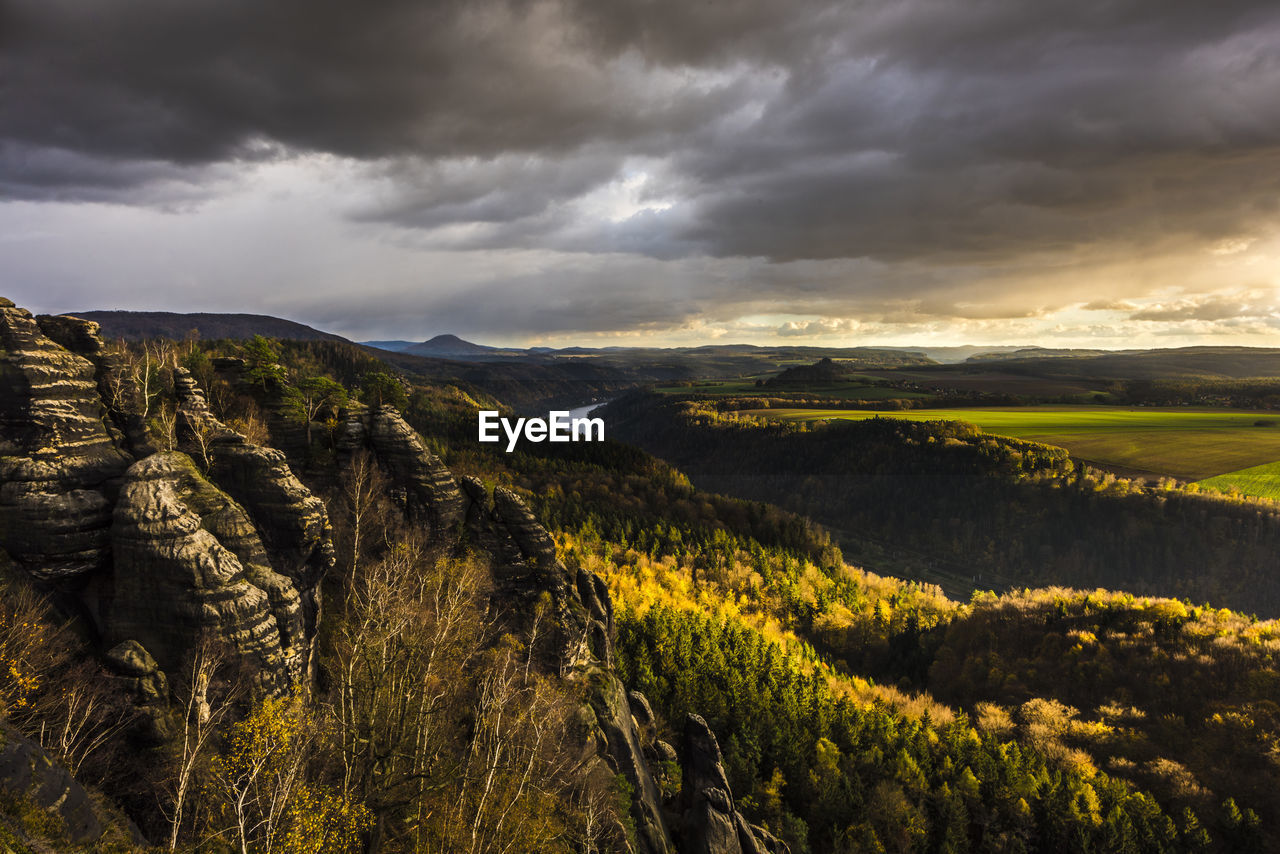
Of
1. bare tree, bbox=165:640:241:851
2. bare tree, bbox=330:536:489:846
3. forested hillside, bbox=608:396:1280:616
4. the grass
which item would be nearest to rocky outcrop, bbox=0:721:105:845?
bare tree, bbox=165:640:241:851

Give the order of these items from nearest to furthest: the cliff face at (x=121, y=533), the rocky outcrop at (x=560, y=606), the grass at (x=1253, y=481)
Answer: the cliff face at (x=121, y=533)
the rocky outcrop at (x=560, y=606)
the grass at (x=1253, y=481)

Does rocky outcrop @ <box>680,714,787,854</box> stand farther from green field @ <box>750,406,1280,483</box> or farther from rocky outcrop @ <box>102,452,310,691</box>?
green field @ <box>750,406,1280,483</box>

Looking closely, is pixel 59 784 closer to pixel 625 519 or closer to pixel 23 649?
pixel 23 649

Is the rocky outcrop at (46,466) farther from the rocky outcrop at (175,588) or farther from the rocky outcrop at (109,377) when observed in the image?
the rocky outcrop at (109,377)

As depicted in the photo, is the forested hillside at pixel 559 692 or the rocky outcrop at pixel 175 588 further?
the rocky outcrop at pixel 175 588

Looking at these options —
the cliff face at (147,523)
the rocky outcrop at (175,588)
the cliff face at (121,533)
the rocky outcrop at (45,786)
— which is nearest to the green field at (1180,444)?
the cliff face at (147,523)

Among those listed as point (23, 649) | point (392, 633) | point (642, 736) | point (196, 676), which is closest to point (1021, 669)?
point (642, 736)
